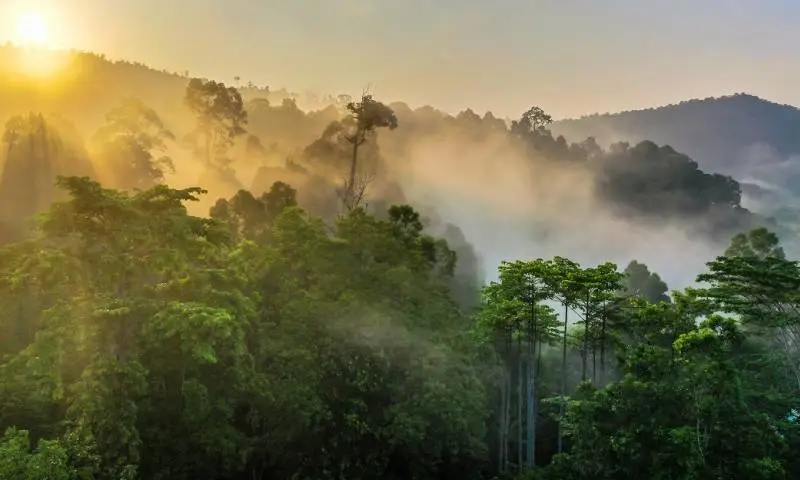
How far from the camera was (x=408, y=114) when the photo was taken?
10231 centimetres

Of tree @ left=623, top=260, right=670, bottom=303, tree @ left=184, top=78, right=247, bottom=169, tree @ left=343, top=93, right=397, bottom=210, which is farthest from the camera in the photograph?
tree @ left=184, top=78, right=247, bottom=169

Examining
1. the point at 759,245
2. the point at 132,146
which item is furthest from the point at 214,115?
the point at 759,245

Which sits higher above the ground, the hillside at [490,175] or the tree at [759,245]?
the hillside at [490,175]

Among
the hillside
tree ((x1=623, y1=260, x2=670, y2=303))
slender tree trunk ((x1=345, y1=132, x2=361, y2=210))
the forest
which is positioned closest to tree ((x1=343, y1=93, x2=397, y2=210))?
slender tree trunk ((x1=345, y1=132, x2=361, y2=210))

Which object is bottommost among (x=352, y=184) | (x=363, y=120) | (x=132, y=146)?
(x=352, y=184)

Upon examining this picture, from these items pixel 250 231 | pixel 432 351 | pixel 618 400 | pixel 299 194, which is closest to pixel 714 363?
pixel 618 400

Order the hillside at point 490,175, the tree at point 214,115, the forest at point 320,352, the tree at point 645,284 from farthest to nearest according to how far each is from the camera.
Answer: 1. the hillside at point 490,175
2. the tree at point 214,115
3. the tree at point 645,284
4. the forest at point 320,352

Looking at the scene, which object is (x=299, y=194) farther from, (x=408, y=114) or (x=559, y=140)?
(x=559, y=140)

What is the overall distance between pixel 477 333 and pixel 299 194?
115 feet

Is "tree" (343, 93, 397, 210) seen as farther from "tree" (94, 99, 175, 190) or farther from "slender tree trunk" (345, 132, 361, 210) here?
"tree" (94, 99, 175, 190)

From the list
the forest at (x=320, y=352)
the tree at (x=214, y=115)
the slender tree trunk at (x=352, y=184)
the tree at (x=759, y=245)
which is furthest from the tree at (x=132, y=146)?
the tree at (x=759, y=245)

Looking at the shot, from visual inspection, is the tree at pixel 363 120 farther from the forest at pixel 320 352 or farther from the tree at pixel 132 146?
the tree at pixel 132 146

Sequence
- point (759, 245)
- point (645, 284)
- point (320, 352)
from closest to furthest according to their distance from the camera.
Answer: point (320, 352) < point (759, 245) < point (645, 284)

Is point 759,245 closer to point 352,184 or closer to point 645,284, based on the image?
point 645,284
